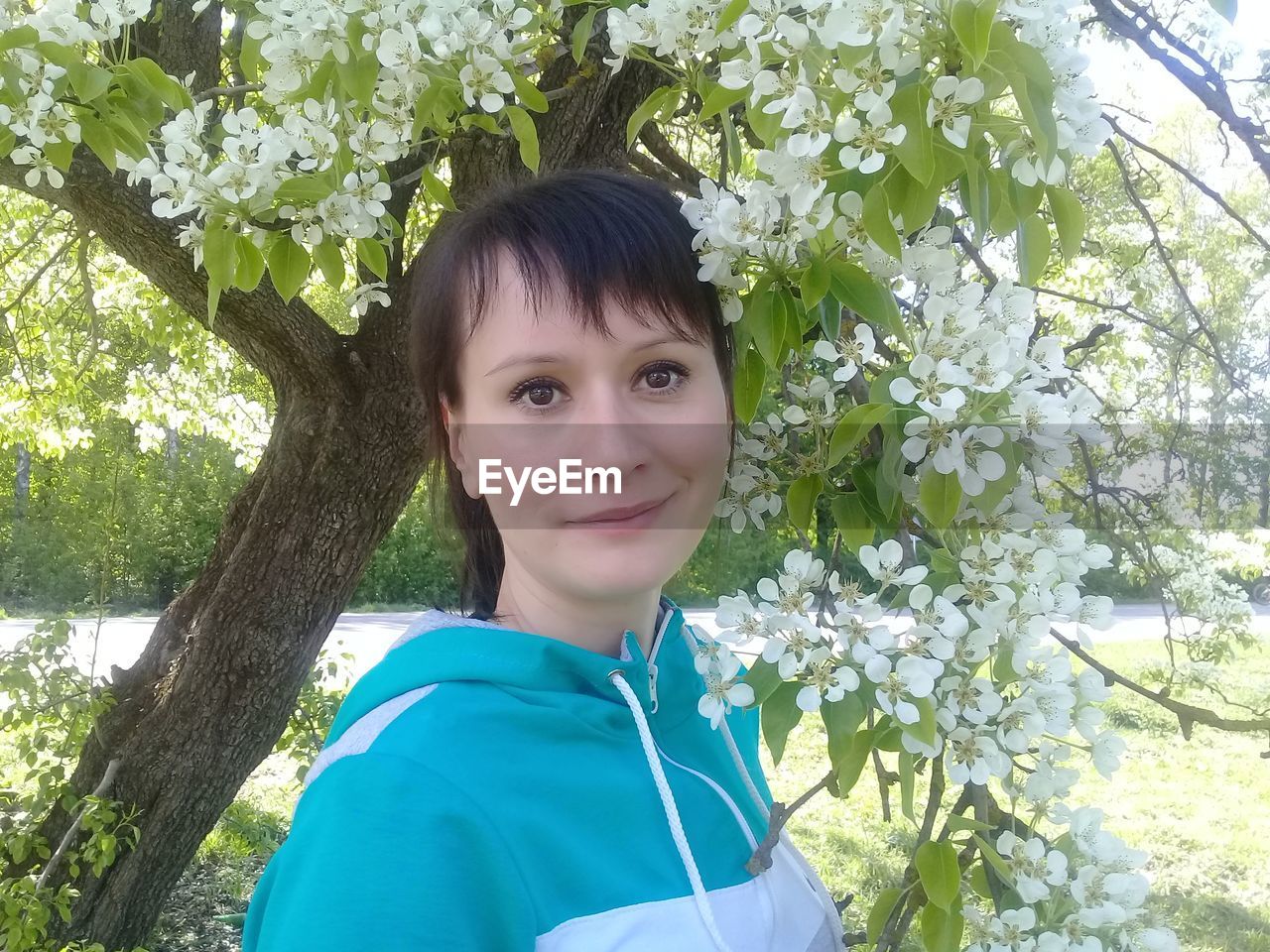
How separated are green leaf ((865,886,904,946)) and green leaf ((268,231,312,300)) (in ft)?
2.99

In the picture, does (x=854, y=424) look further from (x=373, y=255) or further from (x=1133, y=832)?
(x=1133, y=832)

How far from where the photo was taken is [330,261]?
1.13m

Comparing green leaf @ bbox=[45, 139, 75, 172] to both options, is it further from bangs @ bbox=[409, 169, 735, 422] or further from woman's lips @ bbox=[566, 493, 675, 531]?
woman's lips @ bbox=[566, 493, 675, 531]

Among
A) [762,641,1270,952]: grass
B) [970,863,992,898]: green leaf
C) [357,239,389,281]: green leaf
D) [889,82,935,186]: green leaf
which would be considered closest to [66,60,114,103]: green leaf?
[357,239,389,281]: green leaf

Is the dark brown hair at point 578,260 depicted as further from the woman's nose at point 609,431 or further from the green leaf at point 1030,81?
the green leaf at point 1030,81

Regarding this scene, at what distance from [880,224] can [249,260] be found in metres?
0.73

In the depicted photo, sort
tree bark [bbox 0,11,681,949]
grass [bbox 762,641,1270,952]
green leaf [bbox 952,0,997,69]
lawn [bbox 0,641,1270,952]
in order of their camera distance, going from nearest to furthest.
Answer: green leaf [bbox 952,0,997,69]
tree bark [bbox 0,11,681,949]
lawn [bbox 0,641,1270,952]
grass [bbox 762,641,1270,952]

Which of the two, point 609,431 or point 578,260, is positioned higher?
point 578,260

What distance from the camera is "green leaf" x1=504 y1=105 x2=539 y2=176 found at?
1.18 metres

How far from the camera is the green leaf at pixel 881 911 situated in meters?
0.81

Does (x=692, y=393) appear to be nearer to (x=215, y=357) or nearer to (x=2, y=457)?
(x=215, y=357)

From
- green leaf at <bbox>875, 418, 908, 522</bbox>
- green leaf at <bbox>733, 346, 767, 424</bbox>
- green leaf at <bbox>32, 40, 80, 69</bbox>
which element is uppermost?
green leaf at <bbox>32, 40, 80, 69</bbox>

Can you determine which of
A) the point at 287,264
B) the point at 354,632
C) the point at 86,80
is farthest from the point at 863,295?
the point at 354,632

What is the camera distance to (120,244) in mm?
2262
